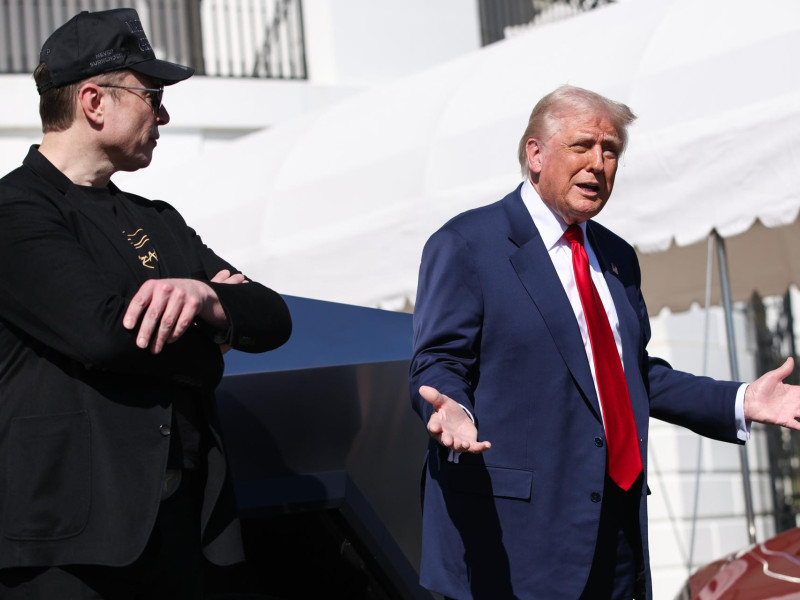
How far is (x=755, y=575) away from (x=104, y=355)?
2.15m

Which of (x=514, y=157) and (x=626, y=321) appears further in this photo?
(x=514, y=157)

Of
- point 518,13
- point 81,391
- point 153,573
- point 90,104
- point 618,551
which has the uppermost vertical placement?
point 518,13

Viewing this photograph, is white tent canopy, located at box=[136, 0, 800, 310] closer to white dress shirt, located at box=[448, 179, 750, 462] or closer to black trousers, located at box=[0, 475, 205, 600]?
white dress shirt, located at box=[448, 179, 750, 462]

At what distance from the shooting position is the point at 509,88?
518 centimetres

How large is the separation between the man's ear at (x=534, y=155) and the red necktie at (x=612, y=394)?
236 mm

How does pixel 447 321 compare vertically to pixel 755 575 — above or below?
above

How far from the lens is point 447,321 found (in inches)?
82.7

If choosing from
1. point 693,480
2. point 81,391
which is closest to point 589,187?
point 81,391

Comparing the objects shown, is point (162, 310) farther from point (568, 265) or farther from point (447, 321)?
point (568, 265)

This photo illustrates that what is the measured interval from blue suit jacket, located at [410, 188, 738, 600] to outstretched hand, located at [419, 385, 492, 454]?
0.10 metres

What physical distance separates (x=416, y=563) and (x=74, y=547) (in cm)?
93

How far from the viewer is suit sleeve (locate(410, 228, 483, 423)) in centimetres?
206

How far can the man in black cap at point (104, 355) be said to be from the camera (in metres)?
1.60

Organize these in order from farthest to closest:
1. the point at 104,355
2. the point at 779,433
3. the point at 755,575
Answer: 1. the point at 779,433
2. the point at 755,575
3. the point at 104,355
